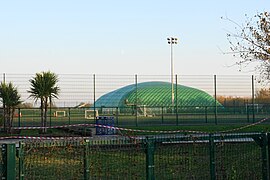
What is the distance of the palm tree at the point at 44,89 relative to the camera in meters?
25.1

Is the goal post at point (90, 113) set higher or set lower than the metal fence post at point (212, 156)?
higher

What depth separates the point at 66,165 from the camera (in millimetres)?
10305

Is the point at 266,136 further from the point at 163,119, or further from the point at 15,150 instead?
the point at 163,119

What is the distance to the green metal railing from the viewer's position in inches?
314

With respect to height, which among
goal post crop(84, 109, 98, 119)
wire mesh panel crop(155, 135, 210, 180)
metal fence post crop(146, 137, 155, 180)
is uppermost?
goal post crop(84, 109, 98, 119)

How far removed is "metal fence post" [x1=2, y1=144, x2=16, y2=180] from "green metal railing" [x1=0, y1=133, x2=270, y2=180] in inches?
2.7

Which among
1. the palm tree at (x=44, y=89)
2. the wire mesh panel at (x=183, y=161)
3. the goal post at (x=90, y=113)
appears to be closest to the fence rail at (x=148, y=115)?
the goal post at (x=90, y=113)

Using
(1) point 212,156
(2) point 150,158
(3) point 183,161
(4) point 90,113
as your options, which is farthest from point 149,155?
(4) point 90,113

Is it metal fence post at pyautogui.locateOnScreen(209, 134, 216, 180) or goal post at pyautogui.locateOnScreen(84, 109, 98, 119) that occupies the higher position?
goal post at pyautogui.locateOnScreen(84, 109, 98, 119)

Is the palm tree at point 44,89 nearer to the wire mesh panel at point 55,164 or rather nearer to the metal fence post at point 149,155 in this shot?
the wire mesh panel at point 55,164

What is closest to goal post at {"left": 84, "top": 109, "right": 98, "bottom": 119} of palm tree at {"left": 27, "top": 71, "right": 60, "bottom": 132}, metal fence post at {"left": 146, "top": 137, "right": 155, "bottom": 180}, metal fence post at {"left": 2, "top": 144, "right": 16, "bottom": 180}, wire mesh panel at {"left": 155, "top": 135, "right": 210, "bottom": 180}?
palm tree at {"left": 27, "top": 71, "right": 60, "bottom": 132}

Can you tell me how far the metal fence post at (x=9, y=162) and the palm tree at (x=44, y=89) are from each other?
18255 millimetres

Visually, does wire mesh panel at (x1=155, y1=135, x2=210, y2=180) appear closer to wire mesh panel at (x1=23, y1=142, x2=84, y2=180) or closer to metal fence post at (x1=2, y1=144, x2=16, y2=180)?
wire mesh panel at (x1=23, y1=142, x2=84, y2=180)

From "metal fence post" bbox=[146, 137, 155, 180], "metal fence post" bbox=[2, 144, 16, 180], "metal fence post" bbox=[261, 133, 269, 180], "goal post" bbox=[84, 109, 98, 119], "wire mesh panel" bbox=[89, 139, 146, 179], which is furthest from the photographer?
"goal post" bbox=[84, 109, 98, 119]
